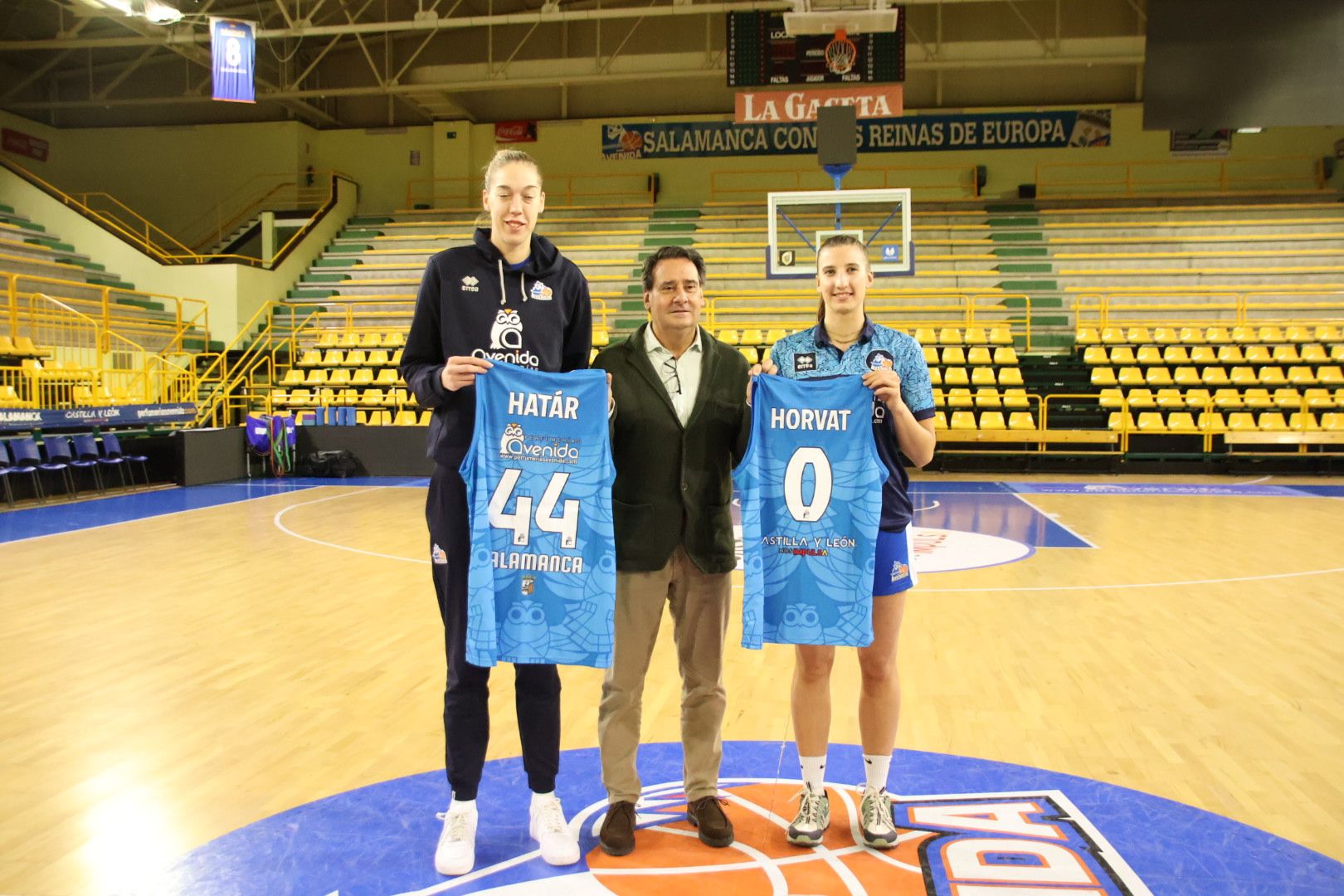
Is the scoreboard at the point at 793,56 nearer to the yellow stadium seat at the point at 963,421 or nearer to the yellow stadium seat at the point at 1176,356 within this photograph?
the yellow stadium seat at the point at 963,421

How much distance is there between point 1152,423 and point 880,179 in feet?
26.9

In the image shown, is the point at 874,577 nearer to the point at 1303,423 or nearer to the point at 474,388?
the point at 474,388

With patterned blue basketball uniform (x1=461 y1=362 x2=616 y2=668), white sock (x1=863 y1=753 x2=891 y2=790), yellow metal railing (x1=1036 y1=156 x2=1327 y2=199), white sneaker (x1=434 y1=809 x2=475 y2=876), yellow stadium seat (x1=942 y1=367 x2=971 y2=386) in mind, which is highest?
yellow metal railing (x1=1036 y1=156 x2=1327 y2=199)

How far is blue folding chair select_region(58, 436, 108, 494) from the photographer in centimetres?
1101

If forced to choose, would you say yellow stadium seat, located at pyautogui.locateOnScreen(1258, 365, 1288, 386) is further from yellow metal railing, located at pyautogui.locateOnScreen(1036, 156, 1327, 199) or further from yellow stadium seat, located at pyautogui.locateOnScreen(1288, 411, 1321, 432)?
yellow metal railing, located at pyautogui.locateOnScreen(1036, 156, 1327, 199)

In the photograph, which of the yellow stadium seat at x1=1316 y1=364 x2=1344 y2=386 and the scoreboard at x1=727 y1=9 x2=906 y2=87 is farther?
the yellow stadium seat at x1=1316 y1=364 x2=1344 y2=386

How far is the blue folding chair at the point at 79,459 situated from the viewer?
11008 mm

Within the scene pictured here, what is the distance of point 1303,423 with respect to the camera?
45.9 feet

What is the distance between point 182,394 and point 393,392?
3137mm

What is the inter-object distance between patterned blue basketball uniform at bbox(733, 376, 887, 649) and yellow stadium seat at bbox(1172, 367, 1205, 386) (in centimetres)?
1378

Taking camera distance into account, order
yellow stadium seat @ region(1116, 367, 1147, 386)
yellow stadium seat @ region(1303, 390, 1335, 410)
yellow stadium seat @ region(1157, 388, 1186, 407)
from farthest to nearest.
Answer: yellow stadium seat @ region(1116, 367, 1147, 386) < yellow stadium seat @ region(1157, 388, 1186, 407) < yellow stadium seat @ region(1303, 390, 1335, 410)

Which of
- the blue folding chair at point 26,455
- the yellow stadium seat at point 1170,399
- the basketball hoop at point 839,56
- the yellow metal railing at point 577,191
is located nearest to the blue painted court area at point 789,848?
the blue folding chair at point 26,455

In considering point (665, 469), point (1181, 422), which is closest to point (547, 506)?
Answer: point (665, 469)

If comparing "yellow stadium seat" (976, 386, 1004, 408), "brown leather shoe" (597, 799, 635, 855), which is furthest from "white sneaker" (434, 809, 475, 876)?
"yellow stadium seat" (976, 386, 1004, 408)
